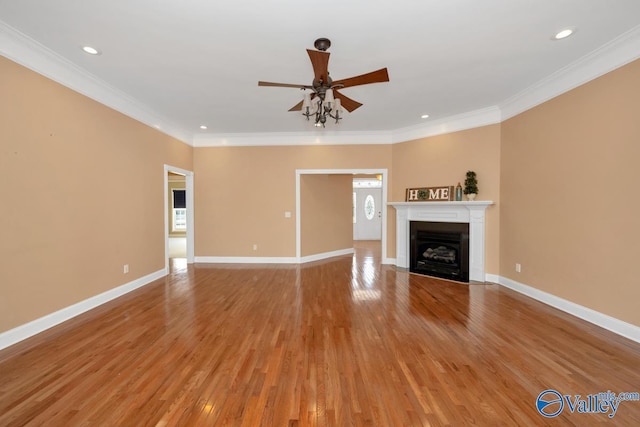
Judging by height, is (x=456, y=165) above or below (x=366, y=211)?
above

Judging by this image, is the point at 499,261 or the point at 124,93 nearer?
the point at 124,93

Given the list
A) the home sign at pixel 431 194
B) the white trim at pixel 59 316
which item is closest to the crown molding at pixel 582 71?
the home sign at pixel 431 194

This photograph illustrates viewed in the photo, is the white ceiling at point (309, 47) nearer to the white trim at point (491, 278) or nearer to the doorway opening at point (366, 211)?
the white trim at point (491, 278)

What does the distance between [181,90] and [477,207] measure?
5.07 meters

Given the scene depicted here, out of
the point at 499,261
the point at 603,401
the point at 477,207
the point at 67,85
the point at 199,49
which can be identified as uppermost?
the point at 199,49

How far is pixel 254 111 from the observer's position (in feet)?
15.2

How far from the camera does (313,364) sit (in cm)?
223

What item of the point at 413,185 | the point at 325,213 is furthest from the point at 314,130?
the point at 413,185

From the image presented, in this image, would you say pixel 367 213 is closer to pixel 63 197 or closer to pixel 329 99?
pixel 329 99

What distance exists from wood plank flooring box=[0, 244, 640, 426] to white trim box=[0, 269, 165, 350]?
11 centimetres

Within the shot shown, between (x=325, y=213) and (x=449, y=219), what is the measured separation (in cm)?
307

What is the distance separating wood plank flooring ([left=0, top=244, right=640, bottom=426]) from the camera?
171 centimetres

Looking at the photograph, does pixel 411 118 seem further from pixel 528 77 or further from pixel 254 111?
pixel 254 111

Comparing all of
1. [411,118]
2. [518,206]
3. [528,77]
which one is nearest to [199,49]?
[411,118]
